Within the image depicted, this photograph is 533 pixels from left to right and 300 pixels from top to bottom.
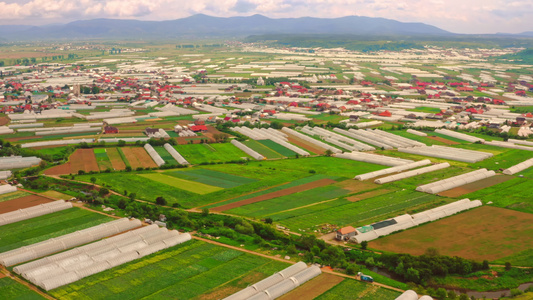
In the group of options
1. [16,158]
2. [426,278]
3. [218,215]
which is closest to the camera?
[426,278]

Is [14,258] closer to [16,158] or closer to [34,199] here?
[34,199]

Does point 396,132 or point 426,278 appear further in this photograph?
point 396,132

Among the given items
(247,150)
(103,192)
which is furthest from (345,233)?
(247,150)

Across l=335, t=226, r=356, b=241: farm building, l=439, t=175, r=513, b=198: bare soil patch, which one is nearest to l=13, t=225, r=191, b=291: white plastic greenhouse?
l=335, t=226, r=356, b=241: farm building

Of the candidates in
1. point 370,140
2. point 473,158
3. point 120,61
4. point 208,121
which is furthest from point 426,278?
point 120,61

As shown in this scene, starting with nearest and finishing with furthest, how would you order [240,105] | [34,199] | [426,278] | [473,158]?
[426,278], [34,199], [473,158], [240,105]

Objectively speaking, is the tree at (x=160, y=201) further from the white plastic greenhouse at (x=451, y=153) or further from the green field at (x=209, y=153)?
the white plastic greenhouse at (x=451, y=153)
